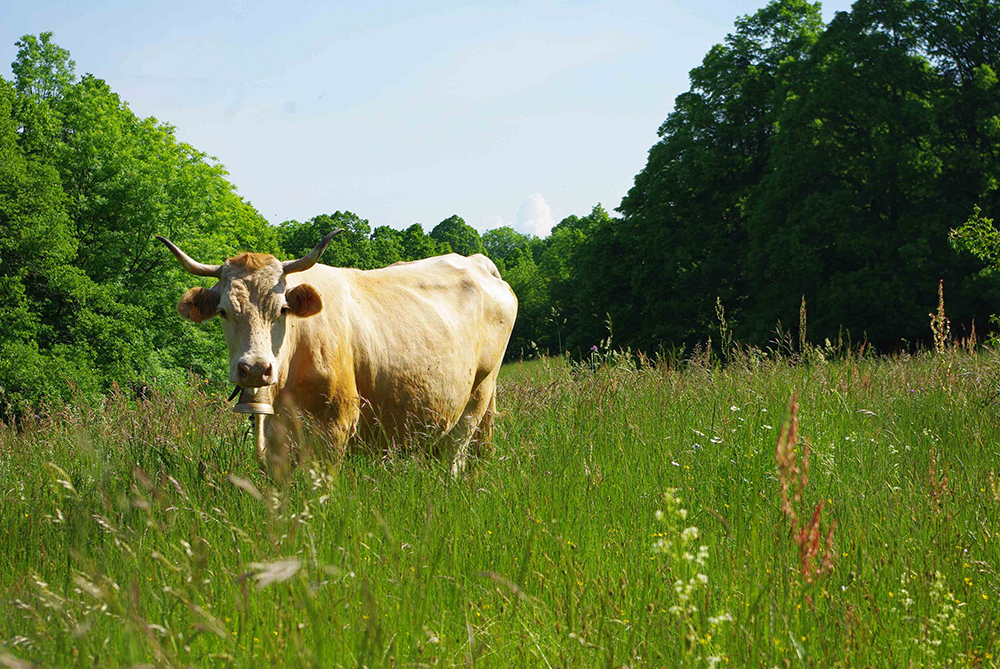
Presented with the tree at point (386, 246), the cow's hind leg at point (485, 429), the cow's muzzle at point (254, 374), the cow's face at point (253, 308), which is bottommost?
the cow's hind leg at point (485, 429)

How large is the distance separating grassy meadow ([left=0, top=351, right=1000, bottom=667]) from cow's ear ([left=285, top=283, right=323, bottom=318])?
3.38 feet

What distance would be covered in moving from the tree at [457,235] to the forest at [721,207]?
205 feet

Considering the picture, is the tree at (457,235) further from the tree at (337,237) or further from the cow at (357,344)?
the cow at (357,344)

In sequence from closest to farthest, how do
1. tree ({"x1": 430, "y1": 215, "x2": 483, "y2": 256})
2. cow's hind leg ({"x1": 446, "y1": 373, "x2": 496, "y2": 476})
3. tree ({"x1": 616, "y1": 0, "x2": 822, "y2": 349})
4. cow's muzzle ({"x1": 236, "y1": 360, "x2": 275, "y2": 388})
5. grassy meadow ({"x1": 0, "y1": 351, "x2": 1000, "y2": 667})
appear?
1. grassy meadow ({"x1": 0, "y1": 351, "x2": 1000, "y2": 667})
2. cow's muzzle ({"x1": 236, "y1": 360, "x2": 275, "y2": 388})
3. cow's hind leg ({"x1": 446, "y1": 373, "x2": 496, "y2": 476})
4. tree ({"x1": 616, "y1": 0, "x2": 822, "y2": 349})
5. tree ({"x1": 430, "y1": 215, "x2": 483, "y2": 256})

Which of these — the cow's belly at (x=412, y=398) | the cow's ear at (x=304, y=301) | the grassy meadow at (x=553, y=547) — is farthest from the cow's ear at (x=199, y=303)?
the cow's belly at (x=412, y=398)

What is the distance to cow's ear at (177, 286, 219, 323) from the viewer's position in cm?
505

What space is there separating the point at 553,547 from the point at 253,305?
2595mm

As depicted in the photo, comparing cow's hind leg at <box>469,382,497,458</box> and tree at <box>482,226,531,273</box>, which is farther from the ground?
tree at <box>482,226,531,273</box>

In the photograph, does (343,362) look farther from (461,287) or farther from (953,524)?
(953,524)

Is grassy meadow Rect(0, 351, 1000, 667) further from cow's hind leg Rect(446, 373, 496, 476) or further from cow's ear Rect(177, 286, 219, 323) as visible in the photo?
cow's ear Rect(177, 286, 219, 323)

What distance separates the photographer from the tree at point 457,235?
314 feet

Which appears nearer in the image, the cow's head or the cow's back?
the cow's head

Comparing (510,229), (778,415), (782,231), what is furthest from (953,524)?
(510,229)

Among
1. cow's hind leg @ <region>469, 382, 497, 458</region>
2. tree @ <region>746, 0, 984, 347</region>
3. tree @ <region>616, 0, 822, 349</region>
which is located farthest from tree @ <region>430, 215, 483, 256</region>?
Answer: cow's hind leg @ <region>469, 382, 497, 458</region>
